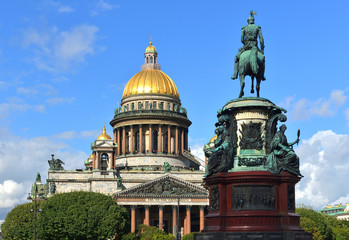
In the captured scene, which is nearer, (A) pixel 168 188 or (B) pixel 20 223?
(B) pixel 20 223

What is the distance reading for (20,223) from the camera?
327 feet

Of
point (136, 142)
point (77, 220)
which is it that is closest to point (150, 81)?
point (136, 142)

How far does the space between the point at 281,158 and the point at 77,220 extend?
61329 millimetres

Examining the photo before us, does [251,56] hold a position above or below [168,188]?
above

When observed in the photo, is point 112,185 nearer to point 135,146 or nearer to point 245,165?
point 135,146

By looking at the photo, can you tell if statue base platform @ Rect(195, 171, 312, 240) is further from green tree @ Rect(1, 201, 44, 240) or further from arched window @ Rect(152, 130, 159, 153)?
arched window @ Rect(152, 130, 159, 153)

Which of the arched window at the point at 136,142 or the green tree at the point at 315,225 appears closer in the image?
the green tree at the point at 315,225

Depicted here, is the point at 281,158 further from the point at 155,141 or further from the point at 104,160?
the point at 155,141

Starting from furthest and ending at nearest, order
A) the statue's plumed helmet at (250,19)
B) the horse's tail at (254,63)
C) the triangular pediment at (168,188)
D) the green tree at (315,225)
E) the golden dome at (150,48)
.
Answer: the golden dome at (150,48) < the triangular pediment at (168,188) < the green tree at (315,225) < the statue's plumed helmet at (250,19) < the horse's tail at (254,63)

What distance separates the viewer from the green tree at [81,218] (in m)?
87.4

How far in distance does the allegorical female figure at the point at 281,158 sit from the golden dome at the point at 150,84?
4383 inches

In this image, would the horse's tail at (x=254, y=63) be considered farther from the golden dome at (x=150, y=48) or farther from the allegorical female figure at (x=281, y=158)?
the golden dome at (x=150, y=48)

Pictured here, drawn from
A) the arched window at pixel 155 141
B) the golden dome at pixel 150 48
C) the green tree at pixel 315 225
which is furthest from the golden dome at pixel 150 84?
the green tree at pixel 315 225

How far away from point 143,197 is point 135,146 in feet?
79.2
